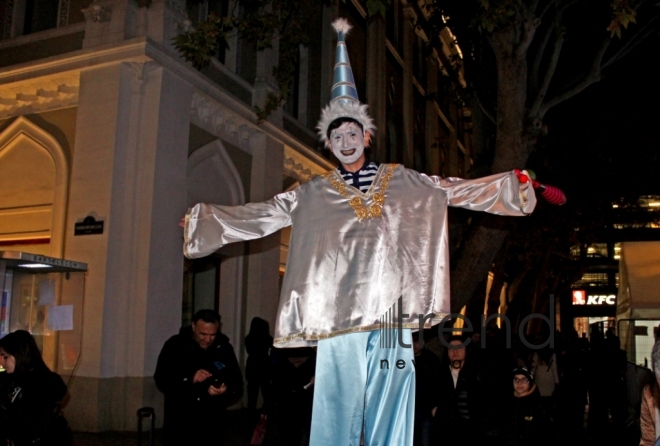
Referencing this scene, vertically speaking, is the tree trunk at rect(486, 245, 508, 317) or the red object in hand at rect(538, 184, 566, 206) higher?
the tree trunk at rect(486, 245, 508, 317)

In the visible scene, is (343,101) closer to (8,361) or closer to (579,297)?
(8,361)

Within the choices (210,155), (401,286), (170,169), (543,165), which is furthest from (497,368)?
(543,165)

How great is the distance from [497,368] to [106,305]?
18.3 feet

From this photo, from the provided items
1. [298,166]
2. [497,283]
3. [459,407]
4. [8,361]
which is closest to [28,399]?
[8,361]

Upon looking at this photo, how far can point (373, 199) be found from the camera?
402 centimetres

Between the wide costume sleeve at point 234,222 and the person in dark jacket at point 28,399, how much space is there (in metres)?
2.10

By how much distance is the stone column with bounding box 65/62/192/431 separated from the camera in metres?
10.3

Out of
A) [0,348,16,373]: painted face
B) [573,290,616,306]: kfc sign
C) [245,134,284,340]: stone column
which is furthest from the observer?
[573,290,616,306]: kfc sign

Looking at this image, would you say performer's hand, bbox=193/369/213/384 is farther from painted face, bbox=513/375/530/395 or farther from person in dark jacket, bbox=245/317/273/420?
person in dark jacket, bbox=245/317/273/420

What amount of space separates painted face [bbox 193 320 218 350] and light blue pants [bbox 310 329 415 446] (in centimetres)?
284

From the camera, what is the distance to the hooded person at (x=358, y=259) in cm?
378

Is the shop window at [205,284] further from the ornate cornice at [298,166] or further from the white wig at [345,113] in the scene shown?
the white wig at [345,113]

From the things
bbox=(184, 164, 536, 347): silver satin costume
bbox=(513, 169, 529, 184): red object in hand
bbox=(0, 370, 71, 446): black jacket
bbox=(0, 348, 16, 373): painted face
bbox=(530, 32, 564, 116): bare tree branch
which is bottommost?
bbox=(0, 370, 71, 446): black jacket

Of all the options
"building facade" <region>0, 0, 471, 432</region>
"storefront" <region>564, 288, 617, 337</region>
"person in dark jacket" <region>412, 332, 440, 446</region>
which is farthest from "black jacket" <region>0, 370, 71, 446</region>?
"storefront" <region>564, 288, 617, 337</region>
